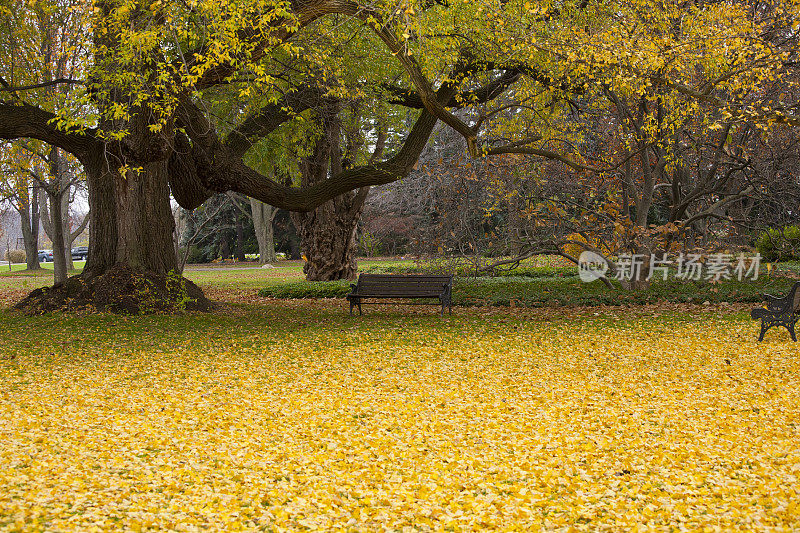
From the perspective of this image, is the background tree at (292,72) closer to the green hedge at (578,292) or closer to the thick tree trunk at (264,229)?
the green hedge at (578,292)

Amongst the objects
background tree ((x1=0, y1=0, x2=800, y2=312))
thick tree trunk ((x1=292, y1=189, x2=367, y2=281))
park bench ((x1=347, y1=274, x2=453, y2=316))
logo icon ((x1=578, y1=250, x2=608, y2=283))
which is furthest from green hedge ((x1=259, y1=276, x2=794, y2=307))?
background tree ((x1=0, y1=0, x2=800, y2=312))

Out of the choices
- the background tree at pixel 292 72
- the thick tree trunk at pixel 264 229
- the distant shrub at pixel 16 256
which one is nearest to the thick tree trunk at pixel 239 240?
the thick tree trunk at pixel 264 229

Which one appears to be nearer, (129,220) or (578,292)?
(129,220)

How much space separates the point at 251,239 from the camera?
44.2 metres

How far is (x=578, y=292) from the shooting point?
1510cm

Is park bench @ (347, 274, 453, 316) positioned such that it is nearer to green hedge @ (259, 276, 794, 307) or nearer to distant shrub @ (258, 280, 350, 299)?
green hedge @ (259, 276, 794, 307)

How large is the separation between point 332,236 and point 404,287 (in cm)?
902

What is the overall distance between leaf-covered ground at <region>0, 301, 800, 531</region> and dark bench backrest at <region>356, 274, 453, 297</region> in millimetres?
2316

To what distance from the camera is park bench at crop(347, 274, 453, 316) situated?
12.1 meters

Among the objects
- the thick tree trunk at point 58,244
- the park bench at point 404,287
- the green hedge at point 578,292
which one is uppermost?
the thick tree trunk at point 58,244

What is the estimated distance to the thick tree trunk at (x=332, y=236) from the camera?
20516 mm

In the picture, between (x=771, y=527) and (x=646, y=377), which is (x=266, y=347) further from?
(x=771, y=527)

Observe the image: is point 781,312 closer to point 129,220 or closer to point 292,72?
point 292,72

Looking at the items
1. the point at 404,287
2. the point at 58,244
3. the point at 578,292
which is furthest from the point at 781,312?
the point at 58,244
